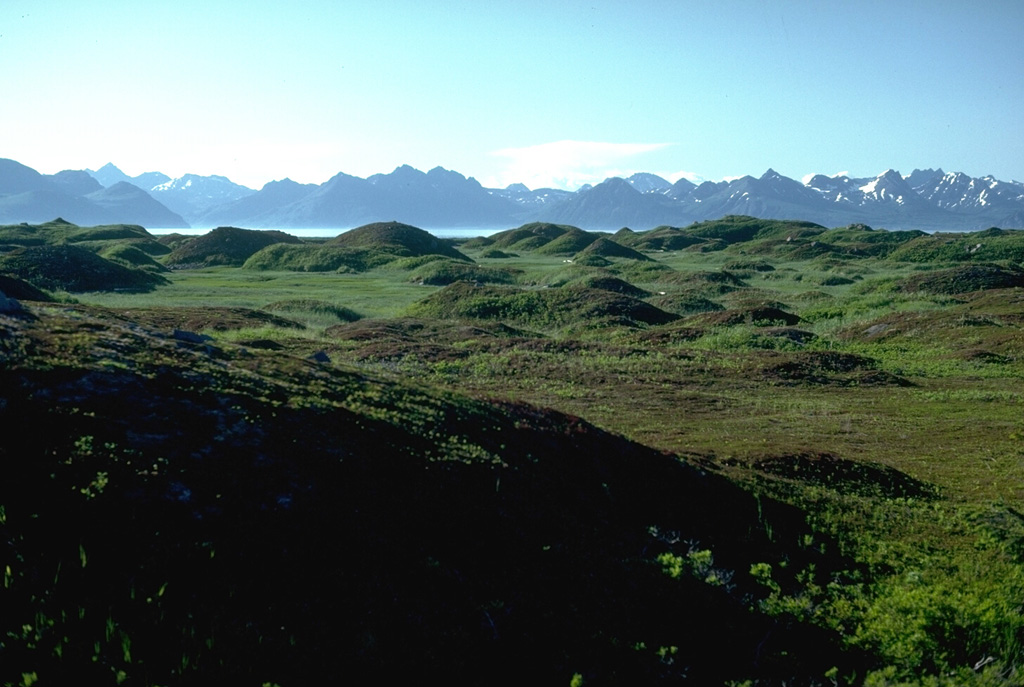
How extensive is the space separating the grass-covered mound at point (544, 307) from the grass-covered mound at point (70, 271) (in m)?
33.2

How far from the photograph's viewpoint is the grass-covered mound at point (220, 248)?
367 ft

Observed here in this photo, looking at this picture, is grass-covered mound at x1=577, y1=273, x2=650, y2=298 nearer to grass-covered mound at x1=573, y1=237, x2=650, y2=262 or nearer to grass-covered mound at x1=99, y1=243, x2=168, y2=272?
grass-covered mound at x1=573, y1=237, x2=650, y2=262

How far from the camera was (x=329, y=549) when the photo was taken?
10.2 meters

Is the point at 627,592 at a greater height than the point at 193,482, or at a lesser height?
lesser

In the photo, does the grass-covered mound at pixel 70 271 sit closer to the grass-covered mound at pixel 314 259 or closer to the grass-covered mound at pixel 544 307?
the grass-covered mound at pixel 314 259

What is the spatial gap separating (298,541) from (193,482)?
1.97 metres

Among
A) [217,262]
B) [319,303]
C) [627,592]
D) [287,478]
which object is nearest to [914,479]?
[627,592]

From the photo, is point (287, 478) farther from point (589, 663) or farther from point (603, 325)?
point (603, 325)

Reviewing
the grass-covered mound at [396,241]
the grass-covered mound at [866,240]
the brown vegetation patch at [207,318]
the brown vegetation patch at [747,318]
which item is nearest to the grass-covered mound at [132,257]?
the grass-covered mound at [396,241]

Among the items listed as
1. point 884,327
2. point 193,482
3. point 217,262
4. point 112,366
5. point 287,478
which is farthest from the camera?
point 217,262

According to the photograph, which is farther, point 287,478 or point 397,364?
point 397,364

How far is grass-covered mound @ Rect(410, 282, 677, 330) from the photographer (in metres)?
55.4

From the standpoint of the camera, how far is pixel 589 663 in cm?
977

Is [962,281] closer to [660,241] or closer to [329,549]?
[329,549]
